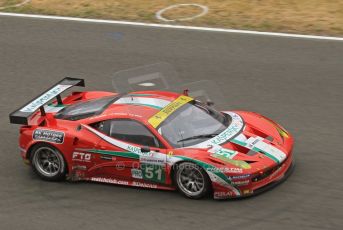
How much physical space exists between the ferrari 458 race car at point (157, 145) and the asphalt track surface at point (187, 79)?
23 cm

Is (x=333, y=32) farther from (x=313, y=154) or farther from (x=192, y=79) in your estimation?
(x=313, y=154)

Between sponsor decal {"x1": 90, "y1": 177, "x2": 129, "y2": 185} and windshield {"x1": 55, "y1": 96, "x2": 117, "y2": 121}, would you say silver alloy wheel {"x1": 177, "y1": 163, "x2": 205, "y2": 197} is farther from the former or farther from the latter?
windshield {"x1": 55, "y1": 96, "x2": 117, "y2": 121}

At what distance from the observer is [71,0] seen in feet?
61.2

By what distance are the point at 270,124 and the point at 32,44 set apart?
7.23 m

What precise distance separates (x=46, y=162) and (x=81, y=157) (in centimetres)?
70

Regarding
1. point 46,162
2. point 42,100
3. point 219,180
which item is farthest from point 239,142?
point 42,100

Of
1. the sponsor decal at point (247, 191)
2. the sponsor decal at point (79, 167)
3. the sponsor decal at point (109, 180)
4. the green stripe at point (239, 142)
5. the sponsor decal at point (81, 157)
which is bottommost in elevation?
the sponsor decal at point (109, 180)

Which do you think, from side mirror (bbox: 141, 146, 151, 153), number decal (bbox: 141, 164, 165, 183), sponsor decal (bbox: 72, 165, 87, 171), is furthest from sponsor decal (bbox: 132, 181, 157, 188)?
sponsor decal (bbox: 72, 165, 87, 171)

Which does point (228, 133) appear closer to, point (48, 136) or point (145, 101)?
point (145, 101)

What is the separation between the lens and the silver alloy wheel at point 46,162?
36.7 ft

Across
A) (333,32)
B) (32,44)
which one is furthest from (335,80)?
(32,44)

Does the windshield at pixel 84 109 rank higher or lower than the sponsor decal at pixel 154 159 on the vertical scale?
higher

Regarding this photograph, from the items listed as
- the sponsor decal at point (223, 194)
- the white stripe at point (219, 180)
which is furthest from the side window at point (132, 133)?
the sponsor decal at point (223, 194)

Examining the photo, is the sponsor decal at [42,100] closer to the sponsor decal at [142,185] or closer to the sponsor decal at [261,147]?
the sponsor decal at [142,185]
